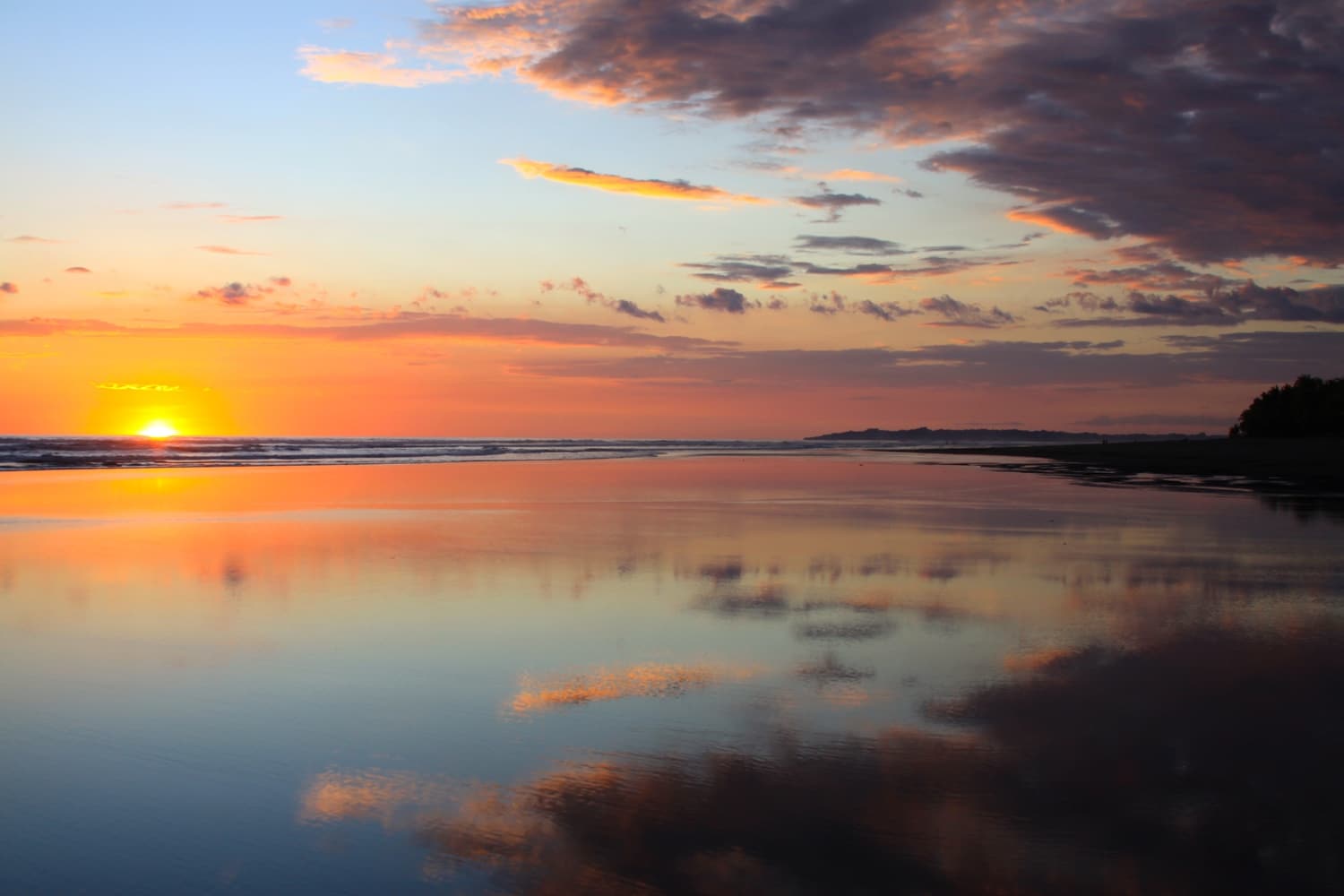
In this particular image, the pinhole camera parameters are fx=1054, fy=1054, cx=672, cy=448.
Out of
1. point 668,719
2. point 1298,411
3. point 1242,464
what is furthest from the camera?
point 1298,411

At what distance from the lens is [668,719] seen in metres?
8.31

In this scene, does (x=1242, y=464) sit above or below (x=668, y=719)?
above

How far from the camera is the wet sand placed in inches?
1703

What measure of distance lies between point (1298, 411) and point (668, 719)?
99.1 metres

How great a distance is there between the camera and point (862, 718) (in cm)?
835

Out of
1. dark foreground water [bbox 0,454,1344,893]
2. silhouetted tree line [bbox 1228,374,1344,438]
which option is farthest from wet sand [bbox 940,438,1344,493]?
dark foreground water [bbox 0,454,1344,893]

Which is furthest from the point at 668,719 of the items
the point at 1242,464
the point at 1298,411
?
the point at 1298,411

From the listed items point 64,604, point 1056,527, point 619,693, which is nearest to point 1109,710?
point 619,693

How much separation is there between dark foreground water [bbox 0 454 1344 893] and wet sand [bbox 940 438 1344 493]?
2855 cm

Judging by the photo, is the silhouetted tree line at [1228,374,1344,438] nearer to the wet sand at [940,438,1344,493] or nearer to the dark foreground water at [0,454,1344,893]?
the wet sand at [940,438,1344,493]

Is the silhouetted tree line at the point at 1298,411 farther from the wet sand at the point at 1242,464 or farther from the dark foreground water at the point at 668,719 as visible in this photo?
the dark foreground water at the point at 668,719

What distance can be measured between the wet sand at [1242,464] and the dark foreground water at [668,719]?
1124 inches

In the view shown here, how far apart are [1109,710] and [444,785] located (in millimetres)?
5404

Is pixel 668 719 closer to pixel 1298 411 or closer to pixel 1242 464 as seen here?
pixel 1242 464
